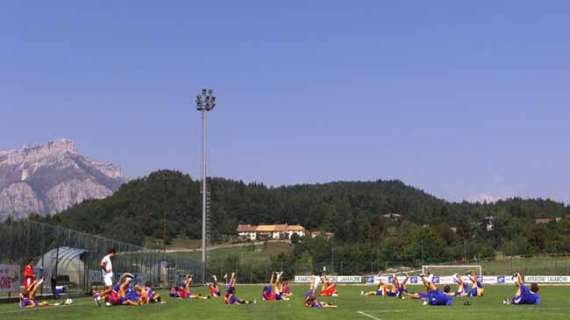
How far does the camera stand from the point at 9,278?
35.9 m

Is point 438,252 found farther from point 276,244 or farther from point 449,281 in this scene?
point 276,244

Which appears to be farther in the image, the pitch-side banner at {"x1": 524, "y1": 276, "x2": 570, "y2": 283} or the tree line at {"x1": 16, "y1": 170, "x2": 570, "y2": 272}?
the tree line at {"x1": 16, "y1": 170, "x2": 570, "y2": 272}

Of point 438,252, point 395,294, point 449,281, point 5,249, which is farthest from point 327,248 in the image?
point 5,249

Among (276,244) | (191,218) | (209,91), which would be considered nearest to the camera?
(209,91)

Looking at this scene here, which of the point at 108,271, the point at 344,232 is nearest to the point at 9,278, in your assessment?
the point at 108,271

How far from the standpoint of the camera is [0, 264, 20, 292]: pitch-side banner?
35.2 metres

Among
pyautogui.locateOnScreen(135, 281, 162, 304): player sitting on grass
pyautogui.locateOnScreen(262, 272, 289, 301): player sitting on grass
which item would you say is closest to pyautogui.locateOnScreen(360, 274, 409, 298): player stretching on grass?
pyautogui.locateOnScreen(262, 272, 289, 301): player sitting on grass

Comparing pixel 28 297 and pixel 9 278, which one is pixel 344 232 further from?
pixel 28 297

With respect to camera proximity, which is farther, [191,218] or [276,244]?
[191,218]

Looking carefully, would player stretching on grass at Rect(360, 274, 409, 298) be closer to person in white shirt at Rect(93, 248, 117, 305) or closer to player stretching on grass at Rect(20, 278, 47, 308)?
person in white shirt at Rect(93, 248, 117, 305)

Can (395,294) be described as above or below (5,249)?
below

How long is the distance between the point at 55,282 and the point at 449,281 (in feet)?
165

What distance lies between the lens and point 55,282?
40.0 m

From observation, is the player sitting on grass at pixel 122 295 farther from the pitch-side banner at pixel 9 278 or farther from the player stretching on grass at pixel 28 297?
the pitch-side banner at pixel 9 278
